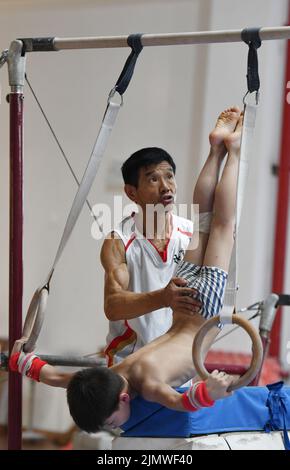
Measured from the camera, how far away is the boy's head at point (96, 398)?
7.11 feet

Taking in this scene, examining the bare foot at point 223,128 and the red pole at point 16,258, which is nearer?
the bare foot at point 223,128

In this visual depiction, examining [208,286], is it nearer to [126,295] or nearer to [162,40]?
[126,295]

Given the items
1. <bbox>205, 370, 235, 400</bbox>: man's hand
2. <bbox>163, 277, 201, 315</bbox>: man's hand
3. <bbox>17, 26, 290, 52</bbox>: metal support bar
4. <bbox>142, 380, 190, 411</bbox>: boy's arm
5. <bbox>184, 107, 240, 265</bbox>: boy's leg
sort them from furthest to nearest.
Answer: <bbox>184, 107, 240, 265</bbox>: boy's leg
<bbox>17, 26, 290, 52</bbox>: metal support bar
<bbox>163, 277, 201, 315</bbox>: man's hand
<bbox>142, 380, 190, 411</bbox>: boy's arm
<bbox>205, 370, 235, 400</bbox>: man's hand

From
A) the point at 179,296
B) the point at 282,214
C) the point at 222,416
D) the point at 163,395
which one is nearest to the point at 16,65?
the point at 179,296

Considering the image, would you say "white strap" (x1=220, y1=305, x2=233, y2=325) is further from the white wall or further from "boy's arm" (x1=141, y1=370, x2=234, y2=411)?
the white wall

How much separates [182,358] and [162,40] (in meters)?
1.15

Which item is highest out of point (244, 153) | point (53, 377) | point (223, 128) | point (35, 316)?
point (223, 128)

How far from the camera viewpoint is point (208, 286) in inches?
97.7

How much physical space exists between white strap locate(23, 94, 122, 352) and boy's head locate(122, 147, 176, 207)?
0.67ft

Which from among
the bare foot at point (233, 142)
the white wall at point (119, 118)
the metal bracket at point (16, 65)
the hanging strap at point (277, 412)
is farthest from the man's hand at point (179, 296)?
the white wall at point (119, 118)

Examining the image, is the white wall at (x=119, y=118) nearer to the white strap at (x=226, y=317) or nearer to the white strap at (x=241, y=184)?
the white strap at (x=241, y=184)

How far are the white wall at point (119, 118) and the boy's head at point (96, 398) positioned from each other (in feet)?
12.1

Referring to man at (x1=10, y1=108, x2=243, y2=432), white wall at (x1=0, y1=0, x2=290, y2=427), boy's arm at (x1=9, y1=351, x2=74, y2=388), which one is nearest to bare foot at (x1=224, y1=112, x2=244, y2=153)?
man at (x1=10, y1=108, x2=243, y2=432)

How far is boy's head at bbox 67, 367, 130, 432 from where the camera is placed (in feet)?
7.11
